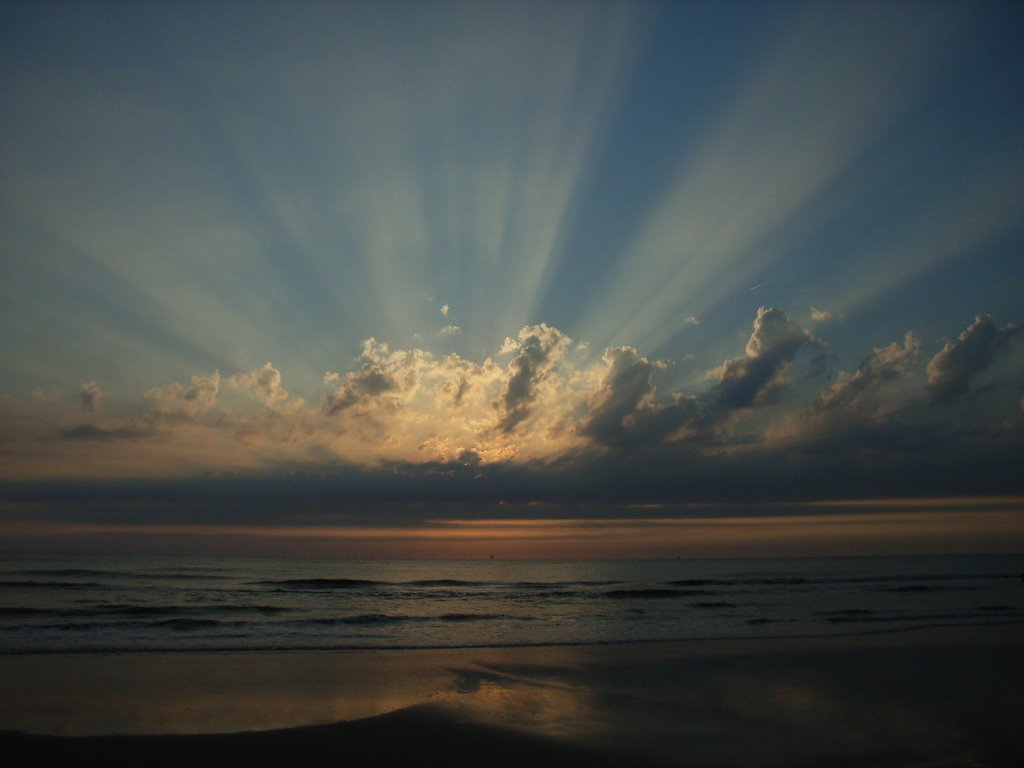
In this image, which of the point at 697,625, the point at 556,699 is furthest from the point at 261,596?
the point at 556,699

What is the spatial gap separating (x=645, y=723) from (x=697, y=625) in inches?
734

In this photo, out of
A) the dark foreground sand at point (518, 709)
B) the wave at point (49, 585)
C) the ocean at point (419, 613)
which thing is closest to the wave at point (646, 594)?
the ocean at point (419, 613)

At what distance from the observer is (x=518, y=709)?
43.9ft

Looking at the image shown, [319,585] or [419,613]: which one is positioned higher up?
[319,585]

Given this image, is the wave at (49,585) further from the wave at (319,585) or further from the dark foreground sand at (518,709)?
the dark foreground sand at (518,709)

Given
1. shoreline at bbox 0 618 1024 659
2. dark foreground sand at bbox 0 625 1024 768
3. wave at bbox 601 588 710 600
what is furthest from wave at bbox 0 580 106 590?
wave at bbox 601 588 710 600

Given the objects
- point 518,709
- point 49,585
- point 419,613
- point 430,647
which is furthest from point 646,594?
point 49,585

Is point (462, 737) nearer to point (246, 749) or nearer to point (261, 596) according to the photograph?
point (246, 749)

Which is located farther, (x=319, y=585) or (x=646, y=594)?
(x=319, y=585)

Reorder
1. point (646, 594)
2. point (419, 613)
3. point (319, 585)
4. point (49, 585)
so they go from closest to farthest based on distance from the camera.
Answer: point (419, 613)
point (49, 585)
point (646, 594)
point (319, 585)

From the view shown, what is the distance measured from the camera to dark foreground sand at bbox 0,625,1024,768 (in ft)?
35.2

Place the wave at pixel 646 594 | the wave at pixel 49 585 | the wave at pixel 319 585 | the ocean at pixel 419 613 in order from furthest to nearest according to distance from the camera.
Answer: the wave at pixel 319 585 < the wave at pixel 646 594 < the wave at pixel 49 585 < the ocean at pixel 419 613

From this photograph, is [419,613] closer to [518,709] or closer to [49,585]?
[518,709]

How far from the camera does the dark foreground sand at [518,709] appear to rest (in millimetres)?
10719
